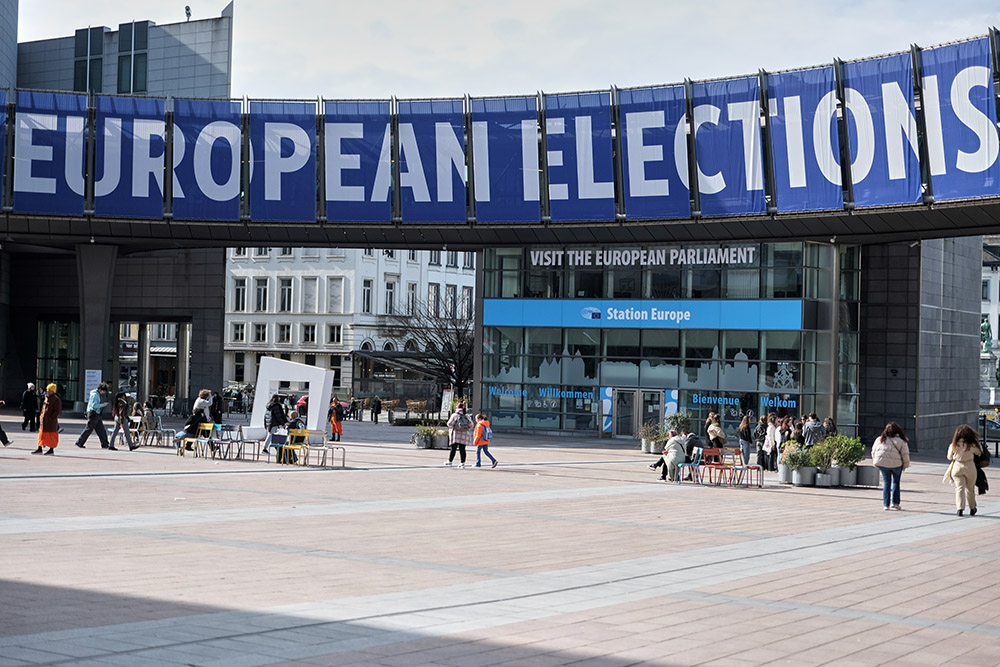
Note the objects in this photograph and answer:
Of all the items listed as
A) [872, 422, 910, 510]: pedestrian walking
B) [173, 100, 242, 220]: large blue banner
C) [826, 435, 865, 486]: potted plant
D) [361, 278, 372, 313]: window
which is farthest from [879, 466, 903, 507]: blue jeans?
[361, 278, 372, 313]: window

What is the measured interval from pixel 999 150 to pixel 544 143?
15.7m

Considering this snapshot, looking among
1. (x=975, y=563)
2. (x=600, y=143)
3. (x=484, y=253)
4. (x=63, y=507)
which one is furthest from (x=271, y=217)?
(x=975, y=563)

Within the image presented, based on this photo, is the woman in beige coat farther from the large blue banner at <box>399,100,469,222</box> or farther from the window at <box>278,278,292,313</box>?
the window at <box>278,278,292,313</box>

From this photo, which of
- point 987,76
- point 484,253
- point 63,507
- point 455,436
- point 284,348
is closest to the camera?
point 63,507

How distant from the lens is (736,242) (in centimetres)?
4253

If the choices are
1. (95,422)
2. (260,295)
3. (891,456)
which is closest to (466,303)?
(260,295)

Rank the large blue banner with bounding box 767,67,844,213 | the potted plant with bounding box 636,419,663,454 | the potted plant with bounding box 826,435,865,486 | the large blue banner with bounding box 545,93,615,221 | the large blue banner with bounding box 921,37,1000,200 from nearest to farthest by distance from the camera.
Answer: the potted plant with bounding box 826,435,865,486, the large blue banner with bounding box 921,37,1000,200, the potted plant with bounding box 636,419,663,454, the large blue banner with bounding box 767,67,844,213, the large blue banner with bounding box 545,93,615,221

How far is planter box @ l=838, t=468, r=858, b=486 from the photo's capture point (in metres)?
25.9

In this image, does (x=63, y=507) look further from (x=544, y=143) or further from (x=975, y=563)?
Result: (x=544, y=143)

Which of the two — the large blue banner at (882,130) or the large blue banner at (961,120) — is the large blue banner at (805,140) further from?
the large blue banner at (961,120)

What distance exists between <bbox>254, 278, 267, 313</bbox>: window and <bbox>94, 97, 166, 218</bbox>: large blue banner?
49449 mm

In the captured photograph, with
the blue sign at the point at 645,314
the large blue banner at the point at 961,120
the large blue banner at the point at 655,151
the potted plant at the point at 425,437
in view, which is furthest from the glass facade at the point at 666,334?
the potted plant at the point at 425,437

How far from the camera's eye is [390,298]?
305 feet

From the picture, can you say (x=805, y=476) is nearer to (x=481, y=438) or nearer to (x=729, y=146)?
(x=481, y=438)
